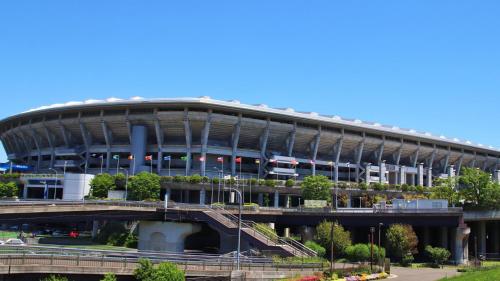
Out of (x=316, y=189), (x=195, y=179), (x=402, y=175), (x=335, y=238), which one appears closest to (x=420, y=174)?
(x=402, y=175)

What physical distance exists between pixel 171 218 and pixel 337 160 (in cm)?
7634

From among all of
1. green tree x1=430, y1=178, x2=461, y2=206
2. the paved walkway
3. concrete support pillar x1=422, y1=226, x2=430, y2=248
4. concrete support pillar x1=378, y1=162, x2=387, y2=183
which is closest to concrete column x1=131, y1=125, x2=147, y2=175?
concrete support pillar x1=378, y1=162, x2=387, y2=183

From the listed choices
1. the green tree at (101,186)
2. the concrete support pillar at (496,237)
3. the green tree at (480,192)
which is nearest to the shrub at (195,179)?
the green tree at (101,186)

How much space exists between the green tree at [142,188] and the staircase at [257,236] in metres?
38.8

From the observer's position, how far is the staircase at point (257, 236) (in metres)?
57.2

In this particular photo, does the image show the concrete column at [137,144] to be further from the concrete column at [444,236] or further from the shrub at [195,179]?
the concrete column at [444,236]

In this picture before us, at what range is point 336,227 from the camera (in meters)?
69.0

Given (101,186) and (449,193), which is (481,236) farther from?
(101,186)

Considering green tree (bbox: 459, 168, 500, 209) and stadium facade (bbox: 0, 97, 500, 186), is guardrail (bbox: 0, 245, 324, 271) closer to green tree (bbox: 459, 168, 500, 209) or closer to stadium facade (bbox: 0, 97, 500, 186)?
green tree (bbox: 459, 168, 500, 209)

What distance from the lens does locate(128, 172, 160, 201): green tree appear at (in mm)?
106875

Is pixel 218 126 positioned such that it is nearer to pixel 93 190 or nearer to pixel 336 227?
pixel 93 190

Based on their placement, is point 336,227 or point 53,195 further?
point 53,195

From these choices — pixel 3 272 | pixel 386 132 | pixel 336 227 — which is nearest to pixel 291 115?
pixel 386 132

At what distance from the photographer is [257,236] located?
6009cm
